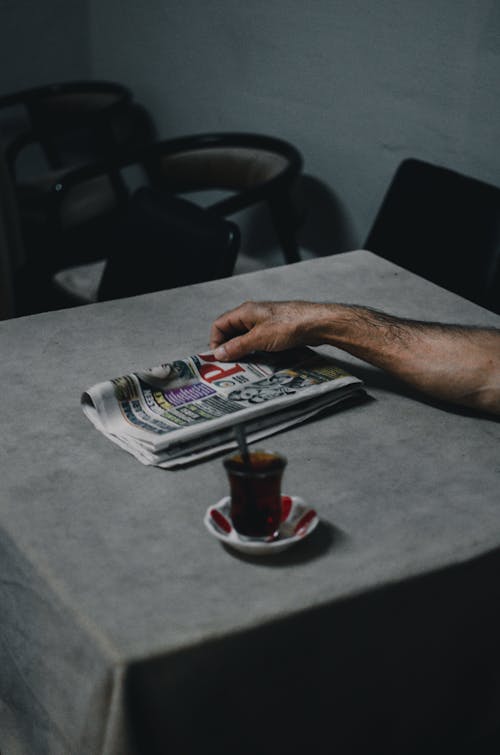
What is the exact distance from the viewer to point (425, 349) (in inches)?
56.4

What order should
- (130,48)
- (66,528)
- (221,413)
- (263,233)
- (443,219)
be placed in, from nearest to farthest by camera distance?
(66,528) < (221,413) < (443,219) < (263,233) < (130,48)

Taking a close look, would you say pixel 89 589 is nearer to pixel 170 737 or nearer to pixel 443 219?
pixel 170 737

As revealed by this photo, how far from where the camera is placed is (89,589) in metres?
0.98

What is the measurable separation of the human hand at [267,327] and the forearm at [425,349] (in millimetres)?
13

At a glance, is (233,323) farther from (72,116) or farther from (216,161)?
(72,116)

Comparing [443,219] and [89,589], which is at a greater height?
[89,589]

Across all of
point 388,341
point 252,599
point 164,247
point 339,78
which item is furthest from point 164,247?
point 252,599

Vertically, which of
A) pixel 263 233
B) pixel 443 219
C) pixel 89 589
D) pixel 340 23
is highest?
pixel 340 23

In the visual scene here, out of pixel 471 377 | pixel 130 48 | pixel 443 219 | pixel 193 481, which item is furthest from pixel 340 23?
pixel 193 481

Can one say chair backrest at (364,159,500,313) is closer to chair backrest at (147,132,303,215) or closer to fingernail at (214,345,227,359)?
chair backrest at (147,132,303,215)

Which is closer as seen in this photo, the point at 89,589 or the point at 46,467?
the point at 89,589

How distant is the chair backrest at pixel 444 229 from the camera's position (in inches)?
95.1

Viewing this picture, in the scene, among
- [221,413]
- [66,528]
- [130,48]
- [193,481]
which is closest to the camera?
[66,528]

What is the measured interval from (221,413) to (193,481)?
15 centimetres
